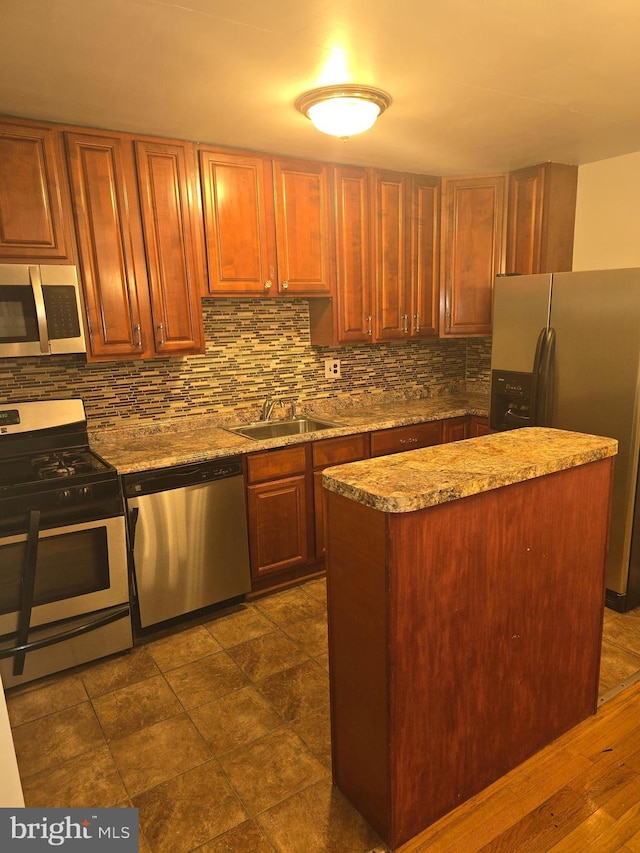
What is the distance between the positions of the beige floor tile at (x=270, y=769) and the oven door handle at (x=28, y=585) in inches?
38.3

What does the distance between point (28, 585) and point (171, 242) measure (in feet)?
5.61

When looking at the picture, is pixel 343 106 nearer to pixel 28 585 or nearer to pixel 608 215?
pixel 608 215

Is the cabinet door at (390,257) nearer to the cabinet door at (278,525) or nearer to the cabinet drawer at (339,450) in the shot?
the cabinet drawer at (339,450)

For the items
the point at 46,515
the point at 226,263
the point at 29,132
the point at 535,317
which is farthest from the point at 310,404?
the point at 29,132

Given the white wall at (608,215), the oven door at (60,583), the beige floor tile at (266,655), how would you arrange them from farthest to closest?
the white wall at (608,215), the beige floor tile at (266,655), the oven door at (60,583)

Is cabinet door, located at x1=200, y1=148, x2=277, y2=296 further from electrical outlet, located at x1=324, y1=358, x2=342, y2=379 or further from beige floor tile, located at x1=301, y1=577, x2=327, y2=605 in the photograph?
beige floor tile, located at x1=301, y1=577, x2=327, y2=605

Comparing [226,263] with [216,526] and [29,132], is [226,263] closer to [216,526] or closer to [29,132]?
[29,132]

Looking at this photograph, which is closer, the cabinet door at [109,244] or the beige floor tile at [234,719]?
the beige floor tile at [234,719]

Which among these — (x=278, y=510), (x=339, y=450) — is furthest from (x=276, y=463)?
(x=339, y=450)

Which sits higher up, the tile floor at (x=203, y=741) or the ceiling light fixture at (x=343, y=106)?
the ceiling light fixture at (x=343, y=106)

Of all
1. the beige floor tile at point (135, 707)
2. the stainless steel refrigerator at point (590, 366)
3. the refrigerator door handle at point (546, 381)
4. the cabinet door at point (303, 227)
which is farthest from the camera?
the cabinet door at point (303, 227)

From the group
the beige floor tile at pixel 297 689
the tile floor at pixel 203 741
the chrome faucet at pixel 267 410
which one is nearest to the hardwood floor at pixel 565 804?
the tile floor at pixel 203 741

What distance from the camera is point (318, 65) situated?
77.9 inches

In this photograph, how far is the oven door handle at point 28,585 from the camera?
7.23 ft
